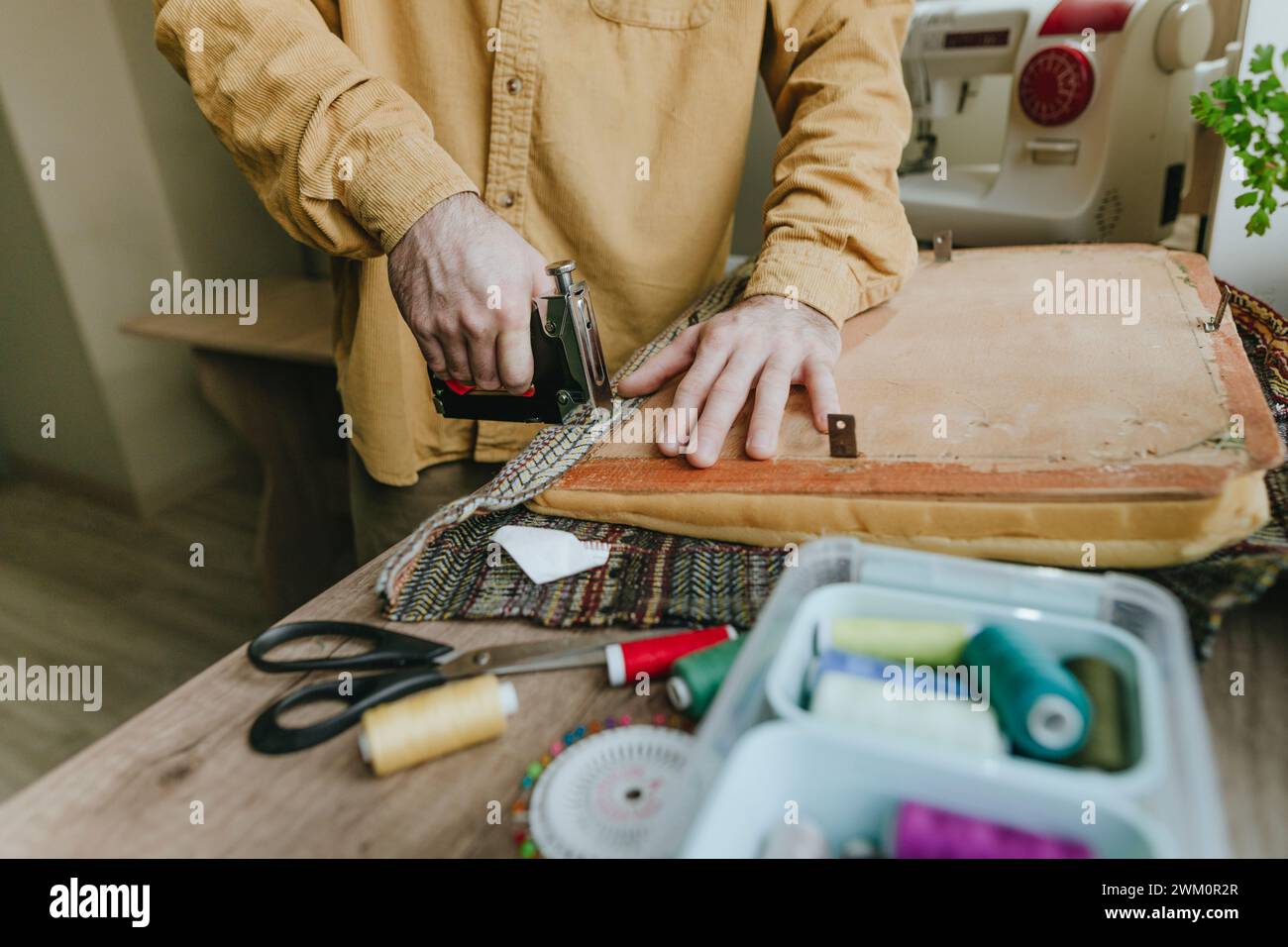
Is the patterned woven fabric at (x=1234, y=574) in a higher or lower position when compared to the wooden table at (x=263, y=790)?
higher

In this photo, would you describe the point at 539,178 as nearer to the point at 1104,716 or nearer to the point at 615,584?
the point at 615,584

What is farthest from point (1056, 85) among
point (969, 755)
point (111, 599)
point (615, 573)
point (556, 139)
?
point (111, 599)

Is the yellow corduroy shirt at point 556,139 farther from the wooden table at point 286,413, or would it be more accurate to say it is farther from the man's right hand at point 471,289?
the wooden table at point 286,413

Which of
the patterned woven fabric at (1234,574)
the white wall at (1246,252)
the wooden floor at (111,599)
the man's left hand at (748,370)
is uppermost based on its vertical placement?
the white wall at (1246,252)

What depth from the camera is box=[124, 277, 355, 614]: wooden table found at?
184 centimetres

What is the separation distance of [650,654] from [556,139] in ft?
2.33

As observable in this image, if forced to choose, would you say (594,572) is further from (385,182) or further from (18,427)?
(18,427)

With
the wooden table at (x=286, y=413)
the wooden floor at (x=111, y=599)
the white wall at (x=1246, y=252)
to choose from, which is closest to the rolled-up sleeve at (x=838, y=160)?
the white wall at (x=1246, y=252)

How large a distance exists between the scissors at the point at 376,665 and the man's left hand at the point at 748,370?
0.22 meters

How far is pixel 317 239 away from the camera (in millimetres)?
884

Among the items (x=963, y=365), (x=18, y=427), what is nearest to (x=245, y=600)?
(x=18, y=427)

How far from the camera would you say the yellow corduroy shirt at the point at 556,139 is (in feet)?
2.72

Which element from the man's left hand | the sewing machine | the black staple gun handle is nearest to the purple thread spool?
the man's left hand

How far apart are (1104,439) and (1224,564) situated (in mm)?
120
